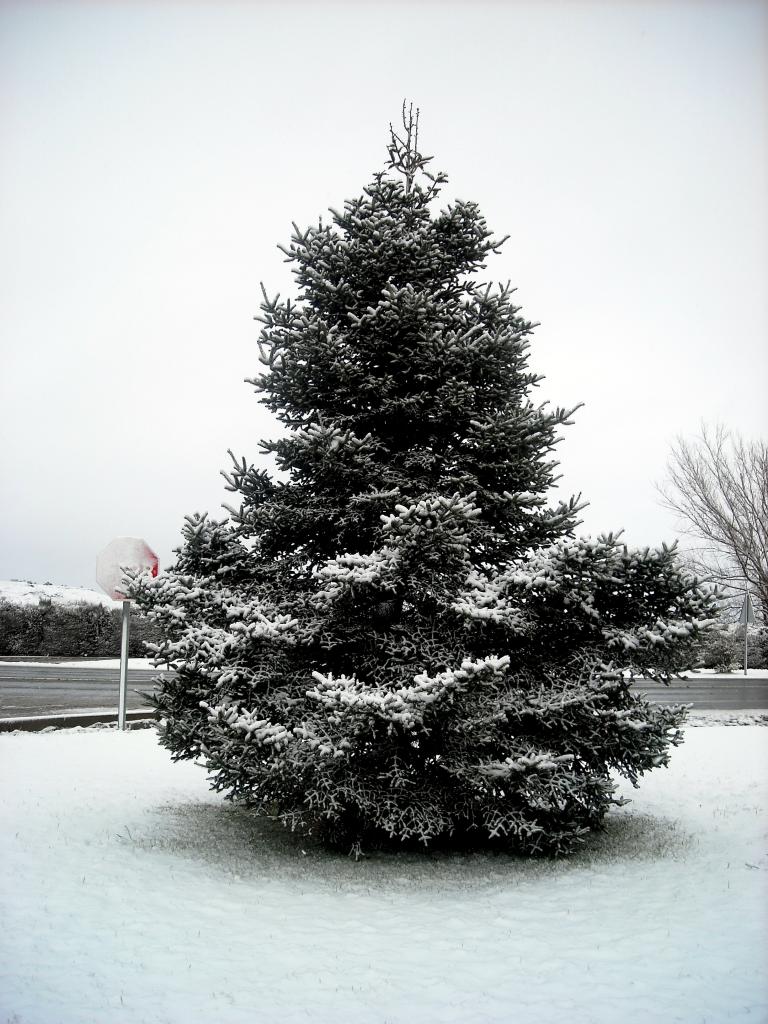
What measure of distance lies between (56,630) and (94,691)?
12276mm

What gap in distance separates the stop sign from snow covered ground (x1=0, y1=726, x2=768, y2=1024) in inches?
220

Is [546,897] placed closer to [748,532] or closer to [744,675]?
[748,532]

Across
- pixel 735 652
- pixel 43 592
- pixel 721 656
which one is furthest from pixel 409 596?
pixel 43 592

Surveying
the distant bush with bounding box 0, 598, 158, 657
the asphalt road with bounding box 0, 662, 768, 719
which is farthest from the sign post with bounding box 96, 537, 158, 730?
the distant bush with bounding box 0, 598, 158, 657

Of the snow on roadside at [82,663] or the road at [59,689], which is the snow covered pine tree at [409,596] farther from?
the snow on roadside at [82,663]

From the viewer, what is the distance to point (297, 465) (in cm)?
657

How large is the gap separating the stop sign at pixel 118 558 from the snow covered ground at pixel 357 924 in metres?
5.58

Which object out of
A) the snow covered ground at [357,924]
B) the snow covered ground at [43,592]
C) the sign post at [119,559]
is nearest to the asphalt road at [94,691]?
the sign post at [119,559]

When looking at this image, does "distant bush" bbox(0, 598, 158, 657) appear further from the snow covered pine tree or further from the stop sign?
the snow covered pine tree

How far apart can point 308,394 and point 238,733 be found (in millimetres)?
2608

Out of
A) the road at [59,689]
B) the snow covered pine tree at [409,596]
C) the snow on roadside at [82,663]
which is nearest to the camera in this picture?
the snow covered pine tree at [409,596]

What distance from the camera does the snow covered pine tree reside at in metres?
5.43

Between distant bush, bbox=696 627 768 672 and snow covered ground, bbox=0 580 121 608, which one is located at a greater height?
snow covered ground, bbox=0 580 121 608

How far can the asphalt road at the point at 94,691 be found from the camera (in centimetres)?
1408
